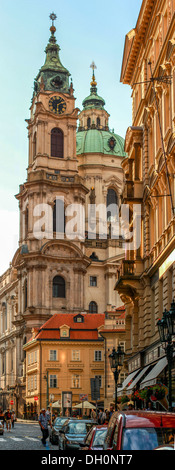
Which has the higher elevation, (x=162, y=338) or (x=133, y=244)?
(x=133, y=244)

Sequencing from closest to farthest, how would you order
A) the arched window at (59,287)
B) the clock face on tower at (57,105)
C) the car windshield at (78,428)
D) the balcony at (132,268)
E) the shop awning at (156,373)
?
the car windshield at (78,428) < the shop awning at (156,373) < the balcony at (132,268) < the arched window at (59,287) < the clock face on tower at (57,105)

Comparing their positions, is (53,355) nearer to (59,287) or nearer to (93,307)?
(59,287)

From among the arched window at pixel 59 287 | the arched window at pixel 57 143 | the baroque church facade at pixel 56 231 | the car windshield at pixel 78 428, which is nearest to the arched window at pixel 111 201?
the baroque church facade at pixel 56 231

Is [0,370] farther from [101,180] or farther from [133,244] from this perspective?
[133,244]

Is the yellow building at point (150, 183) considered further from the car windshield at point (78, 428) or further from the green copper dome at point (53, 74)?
the green copper dome at point (53, 74)

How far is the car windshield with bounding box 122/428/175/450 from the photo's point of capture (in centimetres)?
1134

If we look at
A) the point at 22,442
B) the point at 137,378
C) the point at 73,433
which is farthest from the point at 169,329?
the point at 22,442

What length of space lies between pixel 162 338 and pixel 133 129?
1992 centimetres

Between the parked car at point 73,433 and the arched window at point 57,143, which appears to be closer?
the parked car at point 73,433

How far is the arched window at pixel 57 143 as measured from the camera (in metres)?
95.4

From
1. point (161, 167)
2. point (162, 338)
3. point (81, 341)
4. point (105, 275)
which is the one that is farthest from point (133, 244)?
point (105, 275)

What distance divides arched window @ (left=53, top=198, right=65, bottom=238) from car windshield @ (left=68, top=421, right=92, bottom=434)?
6462 centimetres

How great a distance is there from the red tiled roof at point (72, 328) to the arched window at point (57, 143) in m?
23.1

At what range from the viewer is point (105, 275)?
320 ft
